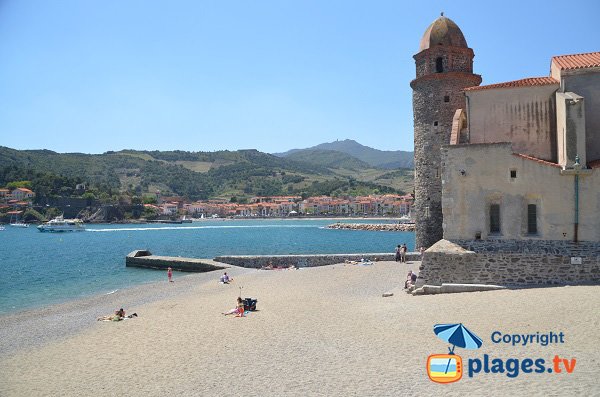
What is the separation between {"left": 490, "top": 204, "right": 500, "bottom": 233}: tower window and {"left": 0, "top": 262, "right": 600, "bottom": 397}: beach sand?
2129 millimetres

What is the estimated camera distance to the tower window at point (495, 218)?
1445cm

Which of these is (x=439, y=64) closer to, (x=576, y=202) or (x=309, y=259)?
(x=576, y=202)

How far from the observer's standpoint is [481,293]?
1333 cm

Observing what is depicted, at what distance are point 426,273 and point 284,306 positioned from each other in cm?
441

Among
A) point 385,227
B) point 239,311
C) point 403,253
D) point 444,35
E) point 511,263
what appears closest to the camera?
point 511,263

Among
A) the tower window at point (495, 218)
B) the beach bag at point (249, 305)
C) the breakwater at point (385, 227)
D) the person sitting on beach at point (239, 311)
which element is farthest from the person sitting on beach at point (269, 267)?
the breakwater at point (385, 227)

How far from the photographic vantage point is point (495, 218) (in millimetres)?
14484

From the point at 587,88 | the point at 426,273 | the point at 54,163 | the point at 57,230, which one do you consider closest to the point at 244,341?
the point at 426,273

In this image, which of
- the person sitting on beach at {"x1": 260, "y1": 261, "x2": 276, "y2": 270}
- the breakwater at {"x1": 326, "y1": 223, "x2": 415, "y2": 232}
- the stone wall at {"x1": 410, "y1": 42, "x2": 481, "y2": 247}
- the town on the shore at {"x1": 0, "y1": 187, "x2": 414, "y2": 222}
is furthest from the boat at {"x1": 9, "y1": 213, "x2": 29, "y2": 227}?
the stone wall at {"x1": 410, "y1": 42, "x2": 481, "y2": 247}

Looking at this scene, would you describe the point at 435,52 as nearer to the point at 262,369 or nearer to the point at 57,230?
the point at 262,369

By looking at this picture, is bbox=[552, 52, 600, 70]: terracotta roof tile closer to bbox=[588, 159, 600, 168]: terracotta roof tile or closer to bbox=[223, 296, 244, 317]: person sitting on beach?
bbox=[588, 159, 600, 168]: terracotta roof tile

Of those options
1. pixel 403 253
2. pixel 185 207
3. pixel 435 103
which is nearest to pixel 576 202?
pixel 435 103

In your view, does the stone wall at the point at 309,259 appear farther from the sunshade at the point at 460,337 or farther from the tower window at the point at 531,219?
the sunshade at the point at 460,337

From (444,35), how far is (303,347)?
17511mm
